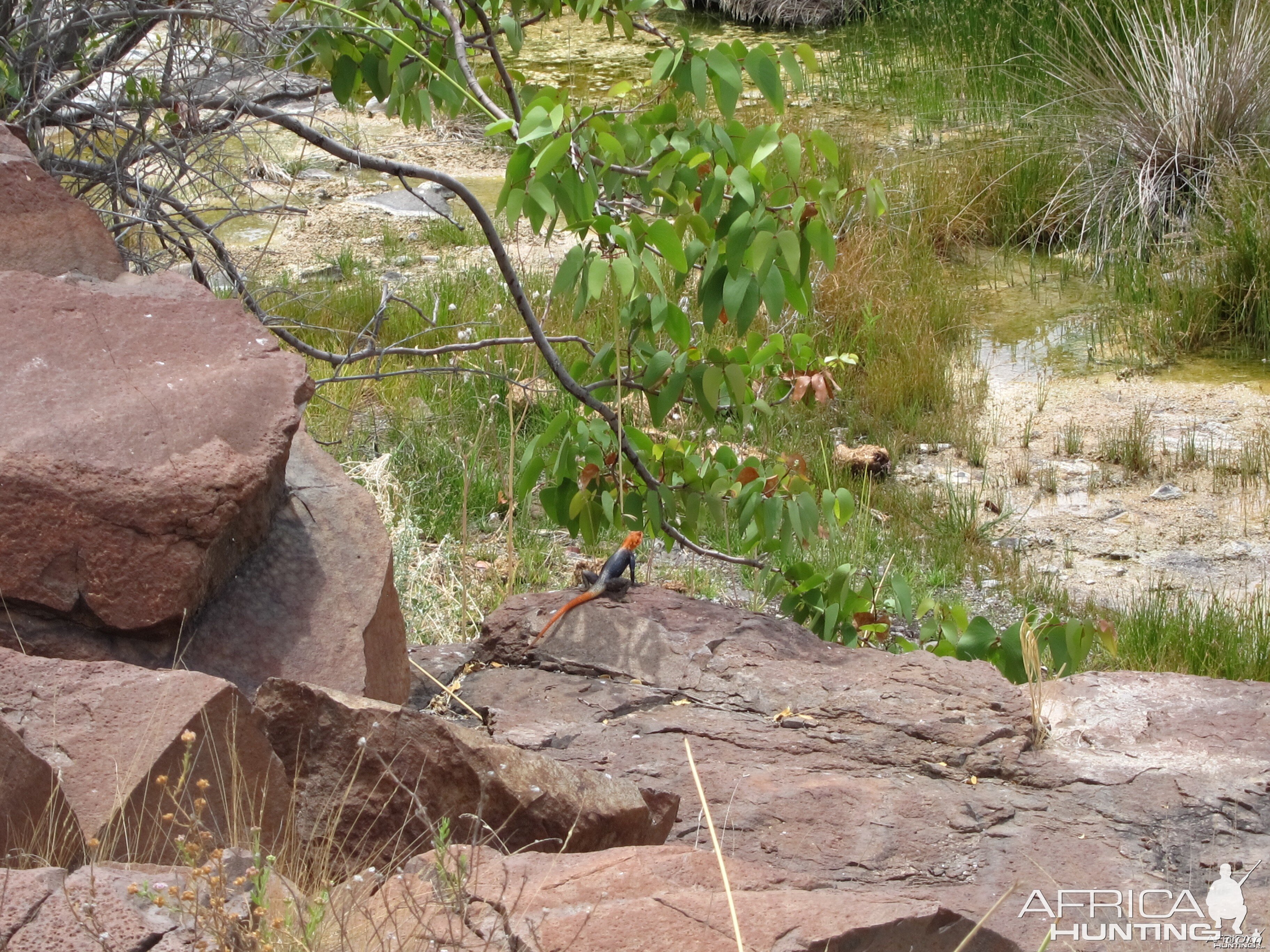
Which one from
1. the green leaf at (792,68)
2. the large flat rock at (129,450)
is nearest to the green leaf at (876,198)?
the green leaf at (792,68)

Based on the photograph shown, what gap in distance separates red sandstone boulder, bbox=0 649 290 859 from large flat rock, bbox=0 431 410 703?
321 mm

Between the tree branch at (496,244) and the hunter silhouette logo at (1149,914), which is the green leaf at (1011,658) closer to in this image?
the tree branch at (496,244)

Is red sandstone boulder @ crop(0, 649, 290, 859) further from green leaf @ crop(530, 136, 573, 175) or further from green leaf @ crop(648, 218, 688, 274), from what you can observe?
green leaf @ crop(648, 218, 688, 274)

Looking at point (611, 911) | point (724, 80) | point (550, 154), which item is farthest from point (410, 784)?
point (724, 80)

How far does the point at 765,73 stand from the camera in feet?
8.89

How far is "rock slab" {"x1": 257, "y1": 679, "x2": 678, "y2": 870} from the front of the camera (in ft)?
6.77

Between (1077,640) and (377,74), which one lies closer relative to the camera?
(1077,640)

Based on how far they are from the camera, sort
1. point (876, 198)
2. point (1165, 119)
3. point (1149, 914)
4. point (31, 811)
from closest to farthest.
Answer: point (31, 811) → point (1149, 914) → point (876, 198) → point (1165, 119)

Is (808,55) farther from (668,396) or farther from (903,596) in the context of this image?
(903,596)

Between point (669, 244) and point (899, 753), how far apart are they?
1.19 m

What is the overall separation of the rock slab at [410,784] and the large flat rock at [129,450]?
1.32 feet

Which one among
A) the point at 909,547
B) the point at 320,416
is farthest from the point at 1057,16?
the point at 320,416

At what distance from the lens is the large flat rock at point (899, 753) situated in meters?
2.20

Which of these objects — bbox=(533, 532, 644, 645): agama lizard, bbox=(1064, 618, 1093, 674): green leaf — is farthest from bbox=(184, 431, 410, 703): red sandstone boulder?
bbox=(1064, 618, 1093, 674): green leaf
